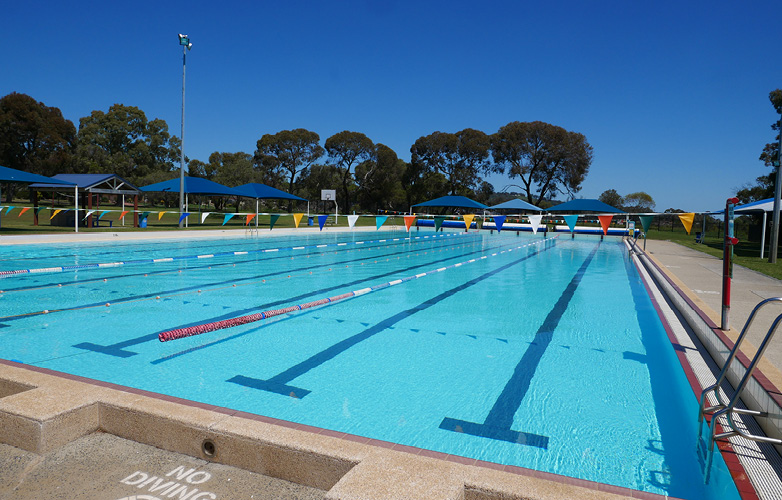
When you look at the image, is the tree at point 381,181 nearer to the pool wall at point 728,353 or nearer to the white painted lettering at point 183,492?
the pool wall at point 728,353

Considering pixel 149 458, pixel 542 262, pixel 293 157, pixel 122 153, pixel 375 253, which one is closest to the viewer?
pixel 149 458

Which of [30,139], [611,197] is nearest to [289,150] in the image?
[30,139]

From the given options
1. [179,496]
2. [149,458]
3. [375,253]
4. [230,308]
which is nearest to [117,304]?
[230,308]

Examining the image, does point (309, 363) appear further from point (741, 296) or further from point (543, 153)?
point (543, 153)

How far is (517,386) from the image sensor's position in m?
4.11

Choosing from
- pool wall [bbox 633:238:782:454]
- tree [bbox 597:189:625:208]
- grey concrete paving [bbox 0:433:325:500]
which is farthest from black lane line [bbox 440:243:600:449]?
tree [bbox 597:189:625:208]

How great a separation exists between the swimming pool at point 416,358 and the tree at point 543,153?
1549 inches

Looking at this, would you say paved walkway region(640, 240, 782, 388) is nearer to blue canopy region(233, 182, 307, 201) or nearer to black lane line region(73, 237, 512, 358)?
black lane line region(73, 237, 512, 358)

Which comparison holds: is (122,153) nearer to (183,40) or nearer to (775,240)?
(183,40)

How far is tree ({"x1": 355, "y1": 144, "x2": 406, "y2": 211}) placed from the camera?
5056cm

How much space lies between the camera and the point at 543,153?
46594mm

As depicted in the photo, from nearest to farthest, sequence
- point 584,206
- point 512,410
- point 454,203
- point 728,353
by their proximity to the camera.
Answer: point 512,410 < point 728,353 < point 584,206 < point 454,203

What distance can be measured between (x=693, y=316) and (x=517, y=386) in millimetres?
3084

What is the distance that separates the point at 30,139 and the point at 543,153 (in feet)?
158
